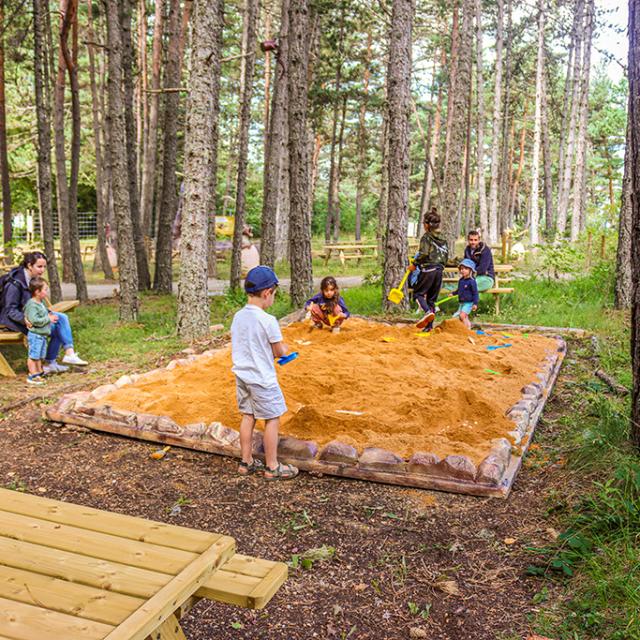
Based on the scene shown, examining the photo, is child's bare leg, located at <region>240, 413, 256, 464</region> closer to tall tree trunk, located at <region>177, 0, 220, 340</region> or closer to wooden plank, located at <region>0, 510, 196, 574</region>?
wooden plank, located at <region>0, 510, 196, 574</region>

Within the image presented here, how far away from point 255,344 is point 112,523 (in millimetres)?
2091

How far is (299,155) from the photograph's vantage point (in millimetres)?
10727

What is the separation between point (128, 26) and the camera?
13.0 metres

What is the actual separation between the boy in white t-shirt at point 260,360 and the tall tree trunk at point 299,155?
259 inches

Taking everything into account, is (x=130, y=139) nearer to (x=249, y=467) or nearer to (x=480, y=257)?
(x=480, y=257)

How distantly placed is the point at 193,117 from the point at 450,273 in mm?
6360

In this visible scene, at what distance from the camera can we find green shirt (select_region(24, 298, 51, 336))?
714 centimetres

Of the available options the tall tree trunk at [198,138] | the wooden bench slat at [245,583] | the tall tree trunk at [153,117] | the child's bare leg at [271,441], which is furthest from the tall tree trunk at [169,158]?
the wooden bench slat at [245,583]

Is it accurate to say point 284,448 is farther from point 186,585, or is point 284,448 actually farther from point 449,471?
point 186,585

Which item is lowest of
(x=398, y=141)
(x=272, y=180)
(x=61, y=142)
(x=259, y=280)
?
(x=259, y=280)

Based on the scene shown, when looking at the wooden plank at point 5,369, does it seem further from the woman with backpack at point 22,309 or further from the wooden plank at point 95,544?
the wooden plank at point 95,544

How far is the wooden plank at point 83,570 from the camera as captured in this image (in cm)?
197

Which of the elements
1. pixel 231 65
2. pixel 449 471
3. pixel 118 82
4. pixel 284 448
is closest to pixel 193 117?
pixel 118 82

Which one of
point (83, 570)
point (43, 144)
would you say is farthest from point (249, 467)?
point (43, 144)
